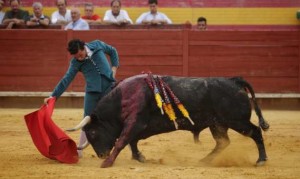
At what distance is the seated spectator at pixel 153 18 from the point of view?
1110 centimetres

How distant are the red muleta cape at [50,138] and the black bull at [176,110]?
10.0 inches

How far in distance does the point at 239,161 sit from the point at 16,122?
4.02 m

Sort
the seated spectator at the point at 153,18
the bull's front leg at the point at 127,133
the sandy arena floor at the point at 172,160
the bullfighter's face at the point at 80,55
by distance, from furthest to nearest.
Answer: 1. the seated spectator at the point at 153,18
2. the bullfighter's face at the point at 80,55
3. the bull's front leg at the point at 127,133
4. the sandy arena floor at the point at 172,160

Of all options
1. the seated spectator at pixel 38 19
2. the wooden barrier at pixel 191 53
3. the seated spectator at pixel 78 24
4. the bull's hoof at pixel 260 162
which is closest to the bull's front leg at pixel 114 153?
the bull's hoof at pixel 260 162

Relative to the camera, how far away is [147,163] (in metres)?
6.17

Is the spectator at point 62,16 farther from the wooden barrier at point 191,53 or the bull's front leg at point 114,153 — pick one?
the bull's front leg at point 114,153

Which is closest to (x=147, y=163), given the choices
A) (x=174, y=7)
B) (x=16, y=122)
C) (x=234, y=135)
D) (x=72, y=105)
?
(x=234, y=135)

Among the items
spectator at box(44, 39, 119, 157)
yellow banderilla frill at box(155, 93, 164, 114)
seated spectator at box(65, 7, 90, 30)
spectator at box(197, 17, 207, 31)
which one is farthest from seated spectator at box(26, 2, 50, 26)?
yellow banderilla frill at box(155, 93, 164, 114)

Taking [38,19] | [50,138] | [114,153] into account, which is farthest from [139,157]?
[38,19]

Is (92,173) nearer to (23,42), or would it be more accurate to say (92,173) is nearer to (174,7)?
(23,42)

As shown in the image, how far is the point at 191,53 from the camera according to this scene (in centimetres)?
1120

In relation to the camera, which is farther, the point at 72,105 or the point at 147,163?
the point at 72,105

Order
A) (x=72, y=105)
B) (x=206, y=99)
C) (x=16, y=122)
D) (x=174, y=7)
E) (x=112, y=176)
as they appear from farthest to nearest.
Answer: (x=174, y=7)
(x=72, y=105)
(x=16, y=122)
(x=206, y=99)
(x=112, y=176)

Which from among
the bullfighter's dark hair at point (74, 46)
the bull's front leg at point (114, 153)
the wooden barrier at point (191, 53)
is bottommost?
the wooden barrier at point (191, 53)
